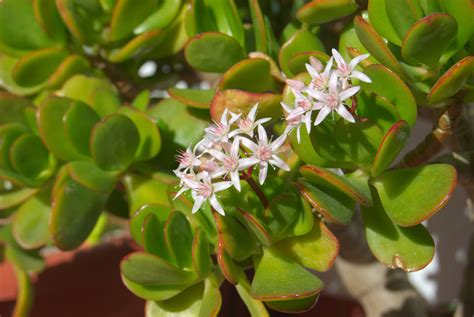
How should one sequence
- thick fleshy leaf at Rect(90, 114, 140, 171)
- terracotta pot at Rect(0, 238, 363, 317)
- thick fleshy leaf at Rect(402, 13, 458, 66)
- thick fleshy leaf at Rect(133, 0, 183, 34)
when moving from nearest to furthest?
1. thick fleshy leaf at Rect(402, 13, 458, 66)
2. thick fleshy leaf at Rect(90, 114, 140, 171)
3. thick fleshy leaf at Rect(133, 0, 183, 34)
4. terracotta pot at Rect(0, 238, 363, 317)

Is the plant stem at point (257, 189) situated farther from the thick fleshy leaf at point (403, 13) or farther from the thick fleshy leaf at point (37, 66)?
the thick fleshy leaf at point (37, 66)

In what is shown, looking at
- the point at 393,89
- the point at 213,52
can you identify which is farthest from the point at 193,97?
the point at 393,89

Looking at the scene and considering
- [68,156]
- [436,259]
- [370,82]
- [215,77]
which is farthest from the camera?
[436,259]

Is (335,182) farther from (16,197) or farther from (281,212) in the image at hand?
(16,197)

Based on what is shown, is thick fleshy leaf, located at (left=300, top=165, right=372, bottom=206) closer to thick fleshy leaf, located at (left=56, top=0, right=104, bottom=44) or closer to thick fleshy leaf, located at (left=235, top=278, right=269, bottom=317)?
thick fleshy leaf, located at (left=235, top=278, right=269, bottom=317)

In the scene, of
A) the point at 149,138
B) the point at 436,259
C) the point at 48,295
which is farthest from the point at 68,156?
the point at 436,259

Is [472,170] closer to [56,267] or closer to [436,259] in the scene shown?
[436,259]

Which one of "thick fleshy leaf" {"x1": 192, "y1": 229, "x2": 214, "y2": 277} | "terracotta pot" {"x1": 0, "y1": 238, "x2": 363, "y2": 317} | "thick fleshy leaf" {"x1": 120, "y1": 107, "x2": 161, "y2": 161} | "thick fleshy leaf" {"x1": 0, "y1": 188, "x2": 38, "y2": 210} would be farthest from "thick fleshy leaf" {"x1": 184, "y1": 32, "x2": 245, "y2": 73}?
"terracotta pot" {"x1": 0, "y1": 238, "x2": 363, "y2": 317}
